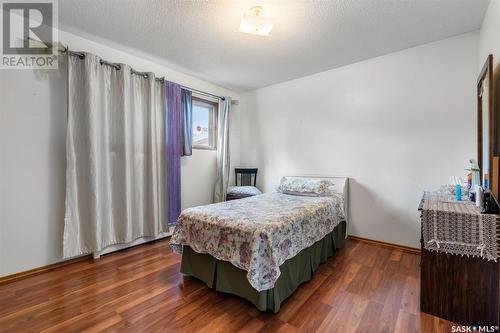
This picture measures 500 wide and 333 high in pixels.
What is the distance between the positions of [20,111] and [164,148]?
1496 mm

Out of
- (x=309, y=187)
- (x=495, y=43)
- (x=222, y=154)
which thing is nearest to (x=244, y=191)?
(x=222, y=154)

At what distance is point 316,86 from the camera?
Answer: 361 centimetres

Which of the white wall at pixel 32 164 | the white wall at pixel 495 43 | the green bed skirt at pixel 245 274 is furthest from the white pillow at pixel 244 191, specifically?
the white wall at pixel 495 43

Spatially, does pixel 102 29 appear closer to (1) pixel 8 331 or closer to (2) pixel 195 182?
(2) pixel 195 182

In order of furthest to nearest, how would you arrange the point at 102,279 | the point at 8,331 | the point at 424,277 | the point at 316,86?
the point at 316,86 → the point at 102,279 → the point at 424,277 → the point at 8,331

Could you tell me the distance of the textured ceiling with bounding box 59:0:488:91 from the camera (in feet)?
6.63

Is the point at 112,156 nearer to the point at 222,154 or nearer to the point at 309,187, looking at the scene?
the point at 222,154

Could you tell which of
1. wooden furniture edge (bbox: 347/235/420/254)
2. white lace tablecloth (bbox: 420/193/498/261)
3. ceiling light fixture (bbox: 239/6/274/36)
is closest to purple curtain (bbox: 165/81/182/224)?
Answer: ceiling light fixture (bbox: 239/6/274/36)

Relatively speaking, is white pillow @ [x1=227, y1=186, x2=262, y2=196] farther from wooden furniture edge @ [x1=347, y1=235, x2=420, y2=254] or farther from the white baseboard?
wooden furniture edge @ [x1=347, y1=235, x2=420, y2=254]

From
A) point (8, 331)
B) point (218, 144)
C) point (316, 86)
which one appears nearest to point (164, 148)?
point (218, 144)

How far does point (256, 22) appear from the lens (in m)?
1.92

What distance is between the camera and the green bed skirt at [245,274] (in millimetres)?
1672

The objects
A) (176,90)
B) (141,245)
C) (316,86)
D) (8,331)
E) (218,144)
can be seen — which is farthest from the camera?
(218,144)

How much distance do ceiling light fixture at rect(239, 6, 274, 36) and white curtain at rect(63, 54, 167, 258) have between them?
173 centimetres
